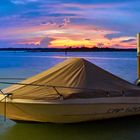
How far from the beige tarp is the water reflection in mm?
871

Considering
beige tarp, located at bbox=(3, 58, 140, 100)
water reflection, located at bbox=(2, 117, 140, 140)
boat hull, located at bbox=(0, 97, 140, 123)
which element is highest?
beige tarp, located at bbox=(3, 58, 140, 100)

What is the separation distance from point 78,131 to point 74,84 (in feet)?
3.68

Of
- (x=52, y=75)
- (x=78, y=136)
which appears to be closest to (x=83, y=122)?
(x=78, y=136)

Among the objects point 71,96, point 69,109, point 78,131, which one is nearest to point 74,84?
point 71,96

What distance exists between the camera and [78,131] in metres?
9.88

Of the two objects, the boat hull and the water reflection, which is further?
the water reflection

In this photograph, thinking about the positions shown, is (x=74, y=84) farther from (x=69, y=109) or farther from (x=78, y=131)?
(x=78, y=131)

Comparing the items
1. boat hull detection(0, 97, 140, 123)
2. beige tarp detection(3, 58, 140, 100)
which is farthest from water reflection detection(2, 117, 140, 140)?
beige tarp detection(3, 58, 140, 100)

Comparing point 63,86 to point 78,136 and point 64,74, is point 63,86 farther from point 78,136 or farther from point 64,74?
point 78,136

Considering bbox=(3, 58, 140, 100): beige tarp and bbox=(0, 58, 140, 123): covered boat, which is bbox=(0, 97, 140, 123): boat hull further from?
bbox=(3, 58, 140, 100): beige tarp

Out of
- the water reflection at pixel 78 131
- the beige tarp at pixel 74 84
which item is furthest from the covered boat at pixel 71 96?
the water reflection at pixel 78 131

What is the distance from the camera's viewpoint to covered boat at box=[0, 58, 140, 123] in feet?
30.7

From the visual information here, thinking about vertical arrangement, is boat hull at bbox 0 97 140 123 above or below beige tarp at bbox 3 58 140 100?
below

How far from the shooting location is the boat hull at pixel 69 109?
9328mm
